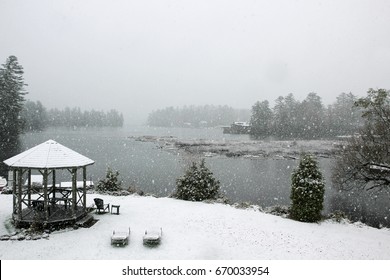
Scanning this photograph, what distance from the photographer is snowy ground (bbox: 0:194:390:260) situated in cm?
1254

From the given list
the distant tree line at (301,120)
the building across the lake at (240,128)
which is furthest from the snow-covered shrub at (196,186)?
the building across the lake at (240,128)

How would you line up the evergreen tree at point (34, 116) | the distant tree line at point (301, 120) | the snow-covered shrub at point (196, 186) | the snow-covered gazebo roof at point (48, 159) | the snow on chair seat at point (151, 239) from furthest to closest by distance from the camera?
1. the evergreen tree at point (34, 116)
2. the distant tree line at point (301, 120)
3. the snow-covered shrub at point (196, 186)
4. the snow-covered gazebo roof at point (48, 159)
5. the snow on chair seat at point (151, 239)

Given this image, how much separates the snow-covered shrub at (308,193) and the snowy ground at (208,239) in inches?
27.5

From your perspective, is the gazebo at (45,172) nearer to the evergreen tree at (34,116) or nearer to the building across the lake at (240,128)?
the building across the lake at (240,128)

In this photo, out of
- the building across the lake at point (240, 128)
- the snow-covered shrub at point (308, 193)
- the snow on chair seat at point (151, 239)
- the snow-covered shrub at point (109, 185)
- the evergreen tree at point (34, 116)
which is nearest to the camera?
the snow on chair seat at point (151, 239)

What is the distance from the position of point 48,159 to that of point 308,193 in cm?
1372

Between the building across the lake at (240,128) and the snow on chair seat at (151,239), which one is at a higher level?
the building across the lake at (240,128)

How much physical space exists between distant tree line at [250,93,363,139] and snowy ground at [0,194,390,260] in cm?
9226

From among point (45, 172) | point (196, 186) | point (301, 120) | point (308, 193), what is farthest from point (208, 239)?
point (301, 120)

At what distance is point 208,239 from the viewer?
14.2m

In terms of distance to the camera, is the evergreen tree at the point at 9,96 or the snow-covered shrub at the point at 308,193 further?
the evergreen tree at the point at 9,96

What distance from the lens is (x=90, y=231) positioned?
14695 mm

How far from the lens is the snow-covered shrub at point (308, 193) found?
58.1ft

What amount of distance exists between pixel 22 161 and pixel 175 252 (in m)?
8.38
